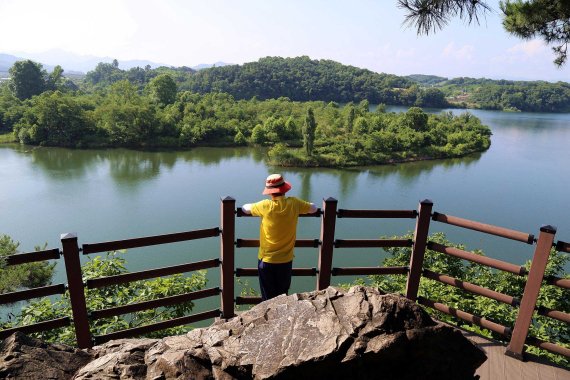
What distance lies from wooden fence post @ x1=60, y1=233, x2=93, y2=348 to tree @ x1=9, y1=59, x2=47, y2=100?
80670mm

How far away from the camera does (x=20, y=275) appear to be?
11.3m

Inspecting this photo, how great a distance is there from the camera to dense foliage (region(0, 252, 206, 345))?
13.3ft

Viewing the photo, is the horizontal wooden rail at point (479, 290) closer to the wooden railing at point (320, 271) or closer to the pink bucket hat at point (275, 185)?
the wooden railing at point (320, 271)

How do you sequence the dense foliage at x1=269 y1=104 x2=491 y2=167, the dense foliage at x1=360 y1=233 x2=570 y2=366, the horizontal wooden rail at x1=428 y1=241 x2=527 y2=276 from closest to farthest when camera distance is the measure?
the horizontal wooden rail at x1=428 y1=241 x2=527 y2=276
the dense foliage at x1=360 y1=233 x2=570 y2=366
the dense foliage at x1=269 y1=104 x2=491 y2=167

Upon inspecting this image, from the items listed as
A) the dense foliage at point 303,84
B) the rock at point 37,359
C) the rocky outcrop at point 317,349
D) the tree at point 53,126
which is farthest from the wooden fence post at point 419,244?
the dense foliage at point 303,84

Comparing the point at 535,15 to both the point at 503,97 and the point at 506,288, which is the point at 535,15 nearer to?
the point at 506,288

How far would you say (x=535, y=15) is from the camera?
4426 millimetres

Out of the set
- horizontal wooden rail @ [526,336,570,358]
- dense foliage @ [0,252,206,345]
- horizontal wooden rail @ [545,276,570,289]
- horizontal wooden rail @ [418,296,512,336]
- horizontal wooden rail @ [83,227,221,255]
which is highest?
horizontal wooden rail @ [83,227,221,255]

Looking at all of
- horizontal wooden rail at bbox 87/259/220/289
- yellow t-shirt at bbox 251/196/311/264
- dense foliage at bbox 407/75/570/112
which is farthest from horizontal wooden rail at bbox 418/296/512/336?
dense foliage at bbox 407/75/570/112

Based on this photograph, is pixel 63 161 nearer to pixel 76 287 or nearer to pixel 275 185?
pixel 76 287

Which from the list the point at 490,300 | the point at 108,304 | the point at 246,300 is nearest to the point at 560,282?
the point at 246,300

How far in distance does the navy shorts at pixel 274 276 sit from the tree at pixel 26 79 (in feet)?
267

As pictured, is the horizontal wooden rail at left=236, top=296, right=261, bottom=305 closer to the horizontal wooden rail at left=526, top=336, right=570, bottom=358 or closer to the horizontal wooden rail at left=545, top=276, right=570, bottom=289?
the horizontal wooden rail at left=526, top=336, right=570, bottom=358

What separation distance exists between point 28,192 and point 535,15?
2871 cm
